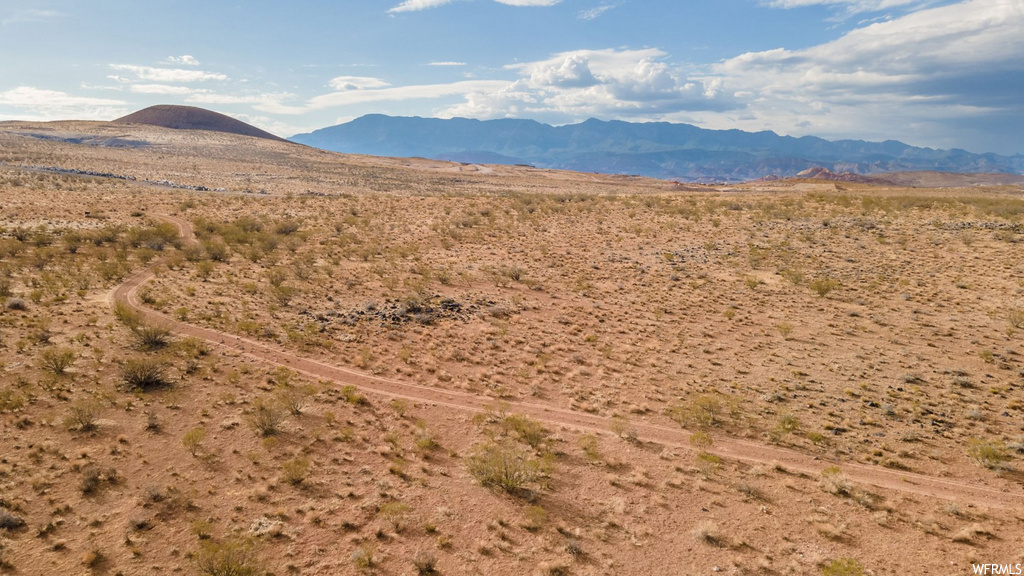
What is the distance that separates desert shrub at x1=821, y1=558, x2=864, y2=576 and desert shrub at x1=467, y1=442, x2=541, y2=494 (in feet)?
18.8

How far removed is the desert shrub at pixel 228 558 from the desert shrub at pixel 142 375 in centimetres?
691

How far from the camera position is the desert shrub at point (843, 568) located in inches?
327

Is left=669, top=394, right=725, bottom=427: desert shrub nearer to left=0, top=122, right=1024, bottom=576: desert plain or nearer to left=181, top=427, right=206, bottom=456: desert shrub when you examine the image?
left=0, top=122, right=1024, bottom=576: desert plain

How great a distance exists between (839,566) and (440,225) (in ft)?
108

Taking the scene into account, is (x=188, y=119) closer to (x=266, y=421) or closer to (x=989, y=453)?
(x=266, y=421)

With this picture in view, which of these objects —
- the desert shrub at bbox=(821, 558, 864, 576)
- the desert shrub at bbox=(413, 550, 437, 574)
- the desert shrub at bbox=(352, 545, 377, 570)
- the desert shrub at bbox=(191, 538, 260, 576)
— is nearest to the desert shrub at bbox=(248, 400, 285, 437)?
the desert shrub at bbox=(191, 538, 260, 576)

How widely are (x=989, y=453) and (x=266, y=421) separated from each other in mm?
17793

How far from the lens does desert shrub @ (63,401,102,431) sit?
37.0 feet

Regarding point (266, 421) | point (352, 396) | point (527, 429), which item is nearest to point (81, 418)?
point (266, 421)

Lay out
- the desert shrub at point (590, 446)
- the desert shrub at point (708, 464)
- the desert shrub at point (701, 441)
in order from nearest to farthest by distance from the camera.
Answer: the desert shrub at point (708, 464) < the desert shrub at point (590, 446) < the desert shrub at point (701, 441)

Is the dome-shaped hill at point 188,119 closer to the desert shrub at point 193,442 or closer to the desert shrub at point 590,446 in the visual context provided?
the desert shrub at point 193,442

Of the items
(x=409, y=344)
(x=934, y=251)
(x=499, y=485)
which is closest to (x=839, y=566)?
(x=499, y=485)

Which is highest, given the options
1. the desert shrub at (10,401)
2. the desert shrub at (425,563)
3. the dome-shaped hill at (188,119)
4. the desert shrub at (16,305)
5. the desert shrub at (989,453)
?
the dome-shaped hill at (188,119)

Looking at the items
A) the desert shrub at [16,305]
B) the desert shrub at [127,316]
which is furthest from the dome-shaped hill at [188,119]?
the desert shrub at [127,316]
